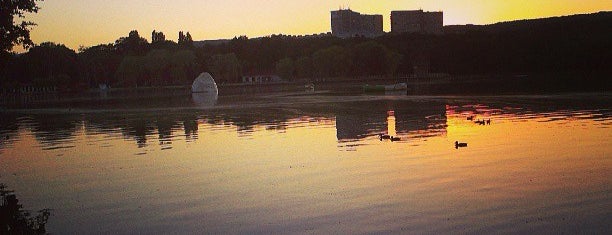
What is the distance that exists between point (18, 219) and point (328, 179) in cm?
909

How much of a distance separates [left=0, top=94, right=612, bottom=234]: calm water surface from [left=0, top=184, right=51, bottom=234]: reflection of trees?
0.32 metres

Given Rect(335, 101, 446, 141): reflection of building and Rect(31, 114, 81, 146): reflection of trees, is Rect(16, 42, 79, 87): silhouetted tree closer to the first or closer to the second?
Rect(31, 114, 81, 146): reflection of trees

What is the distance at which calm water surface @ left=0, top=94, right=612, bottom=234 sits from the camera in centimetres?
1703

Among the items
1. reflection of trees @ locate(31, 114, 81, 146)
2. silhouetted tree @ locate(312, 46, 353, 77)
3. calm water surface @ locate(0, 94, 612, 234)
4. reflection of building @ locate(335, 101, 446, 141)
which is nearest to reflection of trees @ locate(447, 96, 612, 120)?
reflection of building @ locate(335, 101, 446, 141)

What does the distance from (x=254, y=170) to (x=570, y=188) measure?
1073cm

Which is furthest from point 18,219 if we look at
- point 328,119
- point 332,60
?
point 332,60

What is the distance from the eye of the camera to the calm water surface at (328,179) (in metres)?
17.0

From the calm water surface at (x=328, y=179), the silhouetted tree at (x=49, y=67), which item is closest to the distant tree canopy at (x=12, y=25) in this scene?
the calm water surface at (x=328, y=179)

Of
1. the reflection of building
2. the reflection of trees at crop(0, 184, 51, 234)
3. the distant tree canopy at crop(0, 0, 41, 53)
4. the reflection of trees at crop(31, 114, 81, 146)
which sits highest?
the distant tree canopy at crop(0, 0, 41, 53)

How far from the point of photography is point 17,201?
21.3 meters

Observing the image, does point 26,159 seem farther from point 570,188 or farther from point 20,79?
point 20,79

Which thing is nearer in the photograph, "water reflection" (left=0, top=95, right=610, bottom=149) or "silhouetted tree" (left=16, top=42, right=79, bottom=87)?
"water reflection" (left=0, top=95, right=610, bottom=149)

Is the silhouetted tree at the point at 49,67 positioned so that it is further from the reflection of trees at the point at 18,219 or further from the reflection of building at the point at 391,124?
the reflection of trees at the point at 18,219

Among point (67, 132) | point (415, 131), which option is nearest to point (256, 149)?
point (415, 131)
